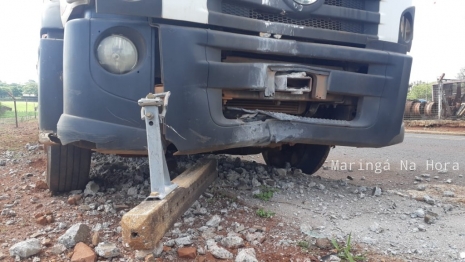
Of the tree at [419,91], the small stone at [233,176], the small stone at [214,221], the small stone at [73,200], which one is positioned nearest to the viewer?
the small stone at [214,221]

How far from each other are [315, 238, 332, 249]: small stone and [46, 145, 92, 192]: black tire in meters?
1.97

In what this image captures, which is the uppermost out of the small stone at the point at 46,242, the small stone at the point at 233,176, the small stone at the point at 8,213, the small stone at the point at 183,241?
the small stone at the point at 233,176

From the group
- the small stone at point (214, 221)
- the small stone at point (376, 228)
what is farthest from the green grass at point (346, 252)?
the small stone at point (214, 221)

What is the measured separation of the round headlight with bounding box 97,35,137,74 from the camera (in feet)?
7.68

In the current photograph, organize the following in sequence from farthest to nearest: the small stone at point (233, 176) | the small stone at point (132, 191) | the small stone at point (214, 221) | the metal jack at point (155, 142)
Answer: the small stone at point (233, 176) → the small stone at point (132, 191) → the small stone at point (214, 221) → the metal jack at point (155, 142)

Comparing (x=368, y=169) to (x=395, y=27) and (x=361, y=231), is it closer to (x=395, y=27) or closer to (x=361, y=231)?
(x=395, y=27)

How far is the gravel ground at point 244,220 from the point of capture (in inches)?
83.6

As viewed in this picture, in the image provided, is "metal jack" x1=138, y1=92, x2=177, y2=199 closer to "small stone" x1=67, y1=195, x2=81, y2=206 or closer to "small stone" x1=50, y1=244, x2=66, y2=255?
"small stone" x1=50, y1=244, x2=66, y2=255

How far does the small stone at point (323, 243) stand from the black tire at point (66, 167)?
77.7 inches

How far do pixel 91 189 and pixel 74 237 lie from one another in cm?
110

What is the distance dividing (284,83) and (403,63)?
3.42 ft

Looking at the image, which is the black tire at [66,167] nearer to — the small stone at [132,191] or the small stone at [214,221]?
the small stone at [132,191]

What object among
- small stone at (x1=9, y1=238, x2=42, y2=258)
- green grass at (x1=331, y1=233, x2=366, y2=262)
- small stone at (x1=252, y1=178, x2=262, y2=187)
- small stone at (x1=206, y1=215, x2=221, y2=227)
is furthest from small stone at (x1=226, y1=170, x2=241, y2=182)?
small stone at (x1=9, y1=238, x2=42, y2=258)

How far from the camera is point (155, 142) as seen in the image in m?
1.97
